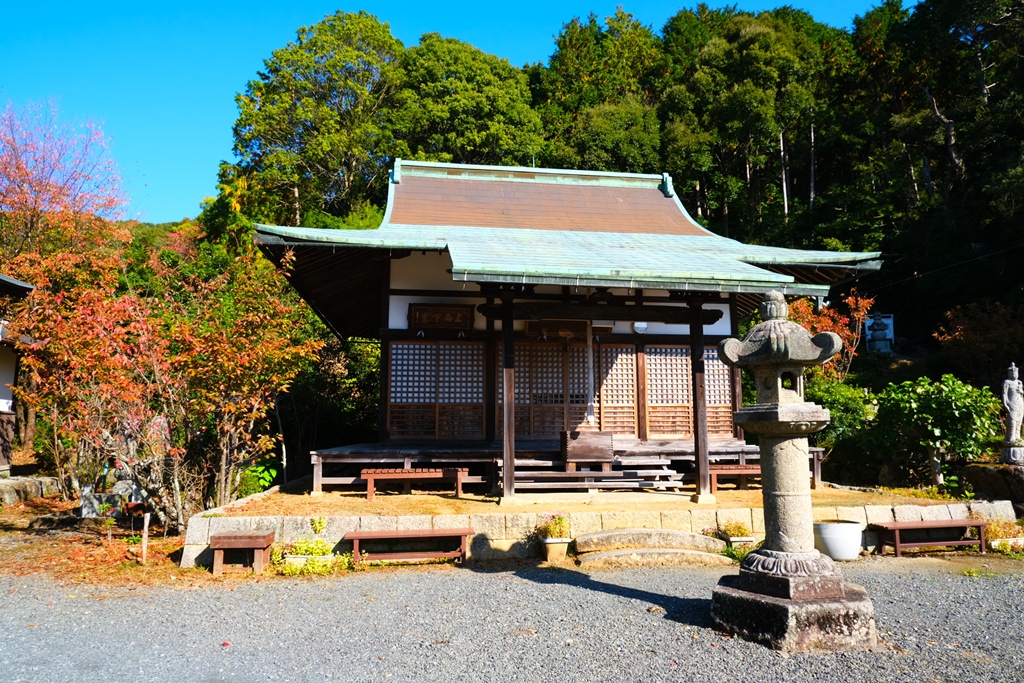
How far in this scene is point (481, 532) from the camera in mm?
7457

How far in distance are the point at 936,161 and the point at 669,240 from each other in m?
22.1

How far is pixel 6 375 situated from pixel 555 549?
13.2m

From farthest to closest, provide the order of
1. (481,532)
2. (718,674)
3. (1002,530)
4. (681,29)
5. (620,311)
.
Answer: (681,29)
(620,311)
(1002,530)
(481,532)
(718,674)

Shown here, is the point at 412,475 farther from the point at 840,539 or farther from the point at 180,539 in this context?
the point at 840,539

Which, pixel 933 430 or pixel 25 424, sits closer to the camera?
pixel 933 430

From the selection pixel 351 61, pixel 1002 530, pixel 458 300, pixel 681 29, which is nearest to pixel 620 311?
pixel 458 300

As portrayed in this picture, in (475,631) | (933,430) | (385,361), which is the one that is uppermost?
(385,361)

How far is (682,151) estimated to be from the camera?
27.9m

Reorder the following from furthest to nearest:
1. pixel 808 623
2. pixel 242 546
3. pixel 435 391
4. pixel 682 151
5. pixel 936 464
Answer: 1. pixel 682 151
2. pixel 435 391
3. pixel 936 464
4. pixel 242 546
5. pixel 808 623

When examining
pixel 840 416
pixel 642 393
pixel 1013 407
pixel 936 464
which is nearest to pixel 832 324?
pixel 840 416

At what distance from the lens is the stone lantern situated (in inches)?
182

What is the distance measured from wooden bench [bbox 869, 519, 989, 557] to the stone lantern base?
3.38 m

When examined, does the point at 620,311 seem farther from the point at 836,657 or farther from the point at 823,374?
the point at 823,374

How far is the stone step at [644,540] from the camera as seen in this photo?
721 cm
